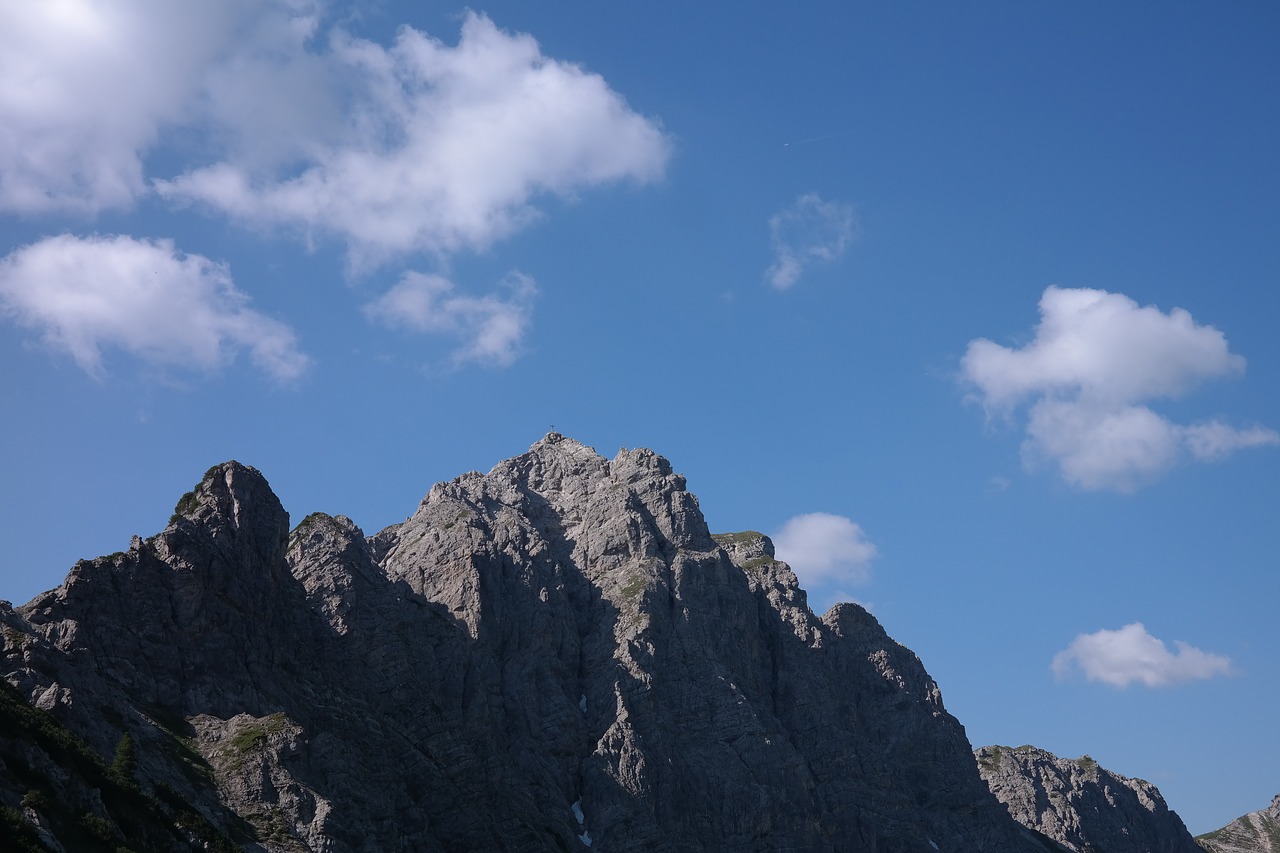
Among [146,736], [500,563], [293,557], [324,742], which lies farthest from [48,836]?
[500,563]

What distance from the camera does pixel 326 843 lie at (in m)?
123

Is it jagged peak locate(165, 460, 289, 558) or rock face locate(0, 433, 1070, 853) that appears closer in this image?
rock face locate(0, 433, 1070, 853)

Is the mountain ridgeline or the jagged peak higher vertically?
the jagged peak

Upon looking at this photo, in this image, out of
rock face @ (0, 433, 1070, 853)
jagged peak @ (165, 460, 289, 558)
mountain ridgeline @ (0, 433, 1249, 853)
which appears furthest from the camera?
jagged peak @ (165, 460, 289, 558)

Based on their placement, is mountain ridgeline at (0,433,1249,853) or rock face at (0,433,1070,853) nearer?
mountain ridgeline at (0,433,1249,853)

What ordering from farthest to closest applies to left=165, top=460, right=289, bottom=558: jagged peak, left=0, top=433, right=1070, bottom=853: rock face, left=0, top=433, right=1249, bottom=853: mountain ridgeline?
left=165, top=460, right=289, bottom=558: jagged peak, left=0, top=433, right=1070, bottom=853: rock face, left=0, top=433, right=1249, bottom=853: mountain ridgeline

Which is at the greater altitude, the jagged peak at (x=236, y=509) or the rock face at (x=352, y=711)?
the jagged peak at (x=236, y=509)

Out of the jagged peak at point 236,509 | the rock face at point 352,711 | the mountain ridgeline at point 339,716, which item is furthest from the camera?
the jagged peak at point 236,509

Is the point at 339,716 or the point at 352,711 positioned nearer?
the point at 339,716

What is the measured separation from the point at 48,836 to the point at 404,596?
9322cm

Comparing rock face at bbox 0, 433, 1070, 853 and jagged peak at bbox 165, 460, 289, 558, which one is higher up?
jagged peak at bbox 165, 460, 289, 558

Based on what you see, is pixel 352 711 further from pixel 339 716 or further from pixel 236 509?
pixel 236 509

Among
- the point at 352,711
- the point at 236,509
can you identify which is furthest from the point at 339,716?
the point at 236,509

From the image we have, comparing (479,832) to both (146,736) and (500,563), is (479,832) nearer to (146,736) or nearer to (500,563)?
(146,736)
